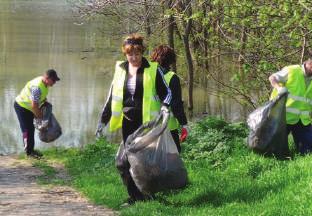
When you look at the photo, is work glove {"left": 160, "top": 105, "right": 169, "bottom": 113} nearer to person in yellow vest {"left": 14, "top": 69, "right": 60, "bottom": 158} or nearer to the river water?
person in yellow vest {"left": 14, "top": 69, "right": 60, "bottom": 158}

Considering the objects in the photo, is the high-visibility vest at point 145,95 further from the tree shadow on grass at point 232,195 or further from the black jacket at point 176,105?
the tree shadow on grass at point 232,195

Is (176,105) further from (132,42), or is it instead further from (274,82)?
(274,82)

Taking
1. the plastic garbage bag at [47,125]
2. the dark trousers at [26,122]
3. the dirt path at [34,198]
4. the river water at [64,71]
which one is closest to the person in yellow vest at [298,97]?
the dirt path at [34,198]

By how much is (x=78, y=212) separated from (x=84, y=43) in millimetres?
27958

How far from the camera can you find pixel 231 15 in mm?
12031

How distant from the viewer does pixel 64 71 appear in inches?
997

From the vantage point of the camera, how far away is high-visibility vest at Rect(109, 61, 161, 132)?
654cm

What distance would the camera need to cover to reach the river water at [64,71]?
16.9 metres

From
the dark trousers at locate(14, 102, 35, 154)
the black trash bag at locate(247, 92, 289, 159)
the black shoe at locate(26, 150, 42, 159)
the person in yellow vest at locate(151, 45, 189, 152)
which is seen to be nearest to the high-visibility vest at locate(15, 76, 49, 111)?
the dark trousers at locate(14, 102, 35, 154)

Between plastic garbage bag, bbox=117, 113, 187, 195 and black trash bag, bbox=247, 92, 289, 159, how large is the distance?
164cm

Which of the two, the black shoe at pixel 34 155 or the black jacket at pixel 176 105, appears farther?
the black shoe at pixel 34 155

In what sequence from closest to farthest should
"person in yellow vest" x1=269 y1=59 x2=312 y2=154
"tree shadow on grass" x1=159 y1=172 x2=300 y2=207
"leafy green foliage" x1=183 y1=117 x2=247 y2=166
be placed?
"tree shadow on grass" x1=159 y1=172 x2=300 y2=207
"person in yellow vest" x1=269 y1=59 x2=312 y2=154
"leafy green foliage" x1=183 y1=117 x2=247 y2=166

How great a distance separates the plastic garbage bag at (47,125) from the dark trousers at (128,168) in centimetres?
521

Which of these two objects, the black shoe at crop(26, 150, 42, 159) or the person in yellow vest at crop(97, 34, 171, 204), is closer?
the person in yellow vest at crop(97, 34, 171, 204)
